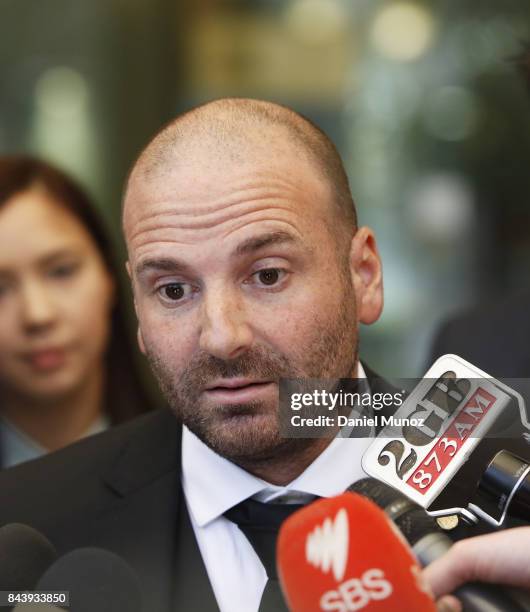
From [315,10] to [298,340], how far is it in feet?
9.96

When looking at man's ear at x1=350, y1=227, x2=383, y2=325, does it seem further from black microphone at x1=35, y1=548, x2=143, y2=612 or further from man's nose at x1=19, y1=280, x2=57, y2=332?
man's nose at x1=19, y1=280, x2=57, y2=332

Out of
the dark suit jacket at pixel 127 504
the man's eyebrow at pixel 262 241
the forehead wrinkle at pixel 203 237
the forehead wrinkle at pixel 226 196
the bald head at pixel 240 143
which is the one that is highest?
the bald head at pixel 240 143

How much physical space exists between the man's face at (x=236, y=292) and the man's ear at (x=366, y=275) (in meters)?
0.07

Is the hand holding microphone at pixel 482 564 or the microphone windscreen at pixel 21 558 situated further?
the microphone windscreen at pixel 21 558

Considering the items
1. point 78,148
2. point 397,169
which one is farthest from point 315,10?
point 78,148

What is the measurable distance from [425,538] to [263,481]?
0.45 metres

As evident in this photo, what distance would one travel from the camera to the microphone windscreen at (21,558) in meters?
1.08

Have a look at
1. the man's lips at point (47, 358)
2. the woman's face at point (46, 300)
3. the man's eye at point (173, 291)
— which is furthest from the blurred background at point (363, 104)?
the man's eye at point (173, 291)

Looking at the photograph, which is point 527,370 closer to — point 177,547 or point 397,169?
point 177,547

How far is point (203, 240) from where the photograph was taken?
1.21m

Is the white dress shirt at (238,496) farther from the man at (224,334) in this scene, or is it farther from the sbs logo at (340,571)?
the sbs logo at (340,571)

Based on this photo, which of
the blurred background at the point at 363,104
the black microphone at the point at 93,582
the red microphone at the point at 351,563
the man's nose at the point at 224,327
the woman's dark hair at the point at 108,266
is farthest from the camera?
the blurred background at the point at 363,104

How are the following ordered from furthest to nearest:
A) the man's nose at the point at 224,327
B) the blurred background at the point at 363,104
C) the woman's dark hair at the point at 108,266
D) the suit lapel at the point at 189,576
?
the blurred background at the point at 363,104
the woman's dark hair at the point at 108,266
the suit lapel at the point at 189,576
the man's nose at the point at 224,327

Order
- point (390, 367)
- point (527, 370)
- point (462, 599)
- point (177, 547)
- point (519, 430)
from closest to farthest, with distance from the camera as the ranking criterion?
point (462, 599), point (519, 430), point (177, 547), point (527, 370), point (390, 367)
